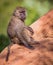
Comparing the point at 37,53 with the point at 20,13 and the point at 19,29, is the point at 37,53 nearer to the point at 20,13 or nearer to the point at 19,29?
the point at 19,29

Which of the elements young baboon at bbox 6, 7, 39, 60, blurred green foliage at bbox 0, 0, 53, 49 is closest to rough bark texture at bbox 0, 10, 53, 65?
young baboon at bbox 6, 7, 39, 60

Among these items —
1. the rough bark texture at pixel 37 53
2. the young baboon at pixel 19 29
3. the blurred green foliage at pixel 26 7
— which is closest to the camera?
the rough bark texture at pixel 37 53

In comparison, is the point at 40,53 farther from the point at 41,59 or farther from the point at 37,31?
the point at 37,31

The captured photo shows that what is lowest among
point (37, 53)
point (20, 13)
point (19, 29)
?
point (37, 53)

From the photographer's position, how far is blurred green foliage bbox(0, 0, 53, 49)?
339 centimetres

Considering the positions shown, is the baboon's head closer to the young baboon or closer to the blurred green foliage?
the young baboon

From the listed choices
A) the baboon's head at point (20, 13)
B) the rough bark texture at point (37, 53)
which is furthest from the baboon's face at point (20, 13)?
the rough bark texture at point (37, 53)

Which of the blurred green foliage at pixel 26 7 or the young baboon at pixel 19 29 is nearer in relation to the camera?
the young baboon at pixel 19 29

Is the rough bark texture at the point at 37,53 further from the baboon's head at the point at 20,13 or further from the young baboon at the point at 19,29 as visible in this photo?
the baboon's head at the point at 20,13

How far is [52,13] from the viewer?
10.2 ft

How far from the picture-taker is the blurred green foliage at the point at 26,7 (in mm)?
3395

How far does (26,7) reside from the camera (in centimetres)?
340

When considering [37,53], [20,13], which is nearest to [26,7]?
[20,13]

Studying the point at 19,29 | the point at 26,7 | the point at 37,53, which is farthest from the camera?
the point at 26,7
